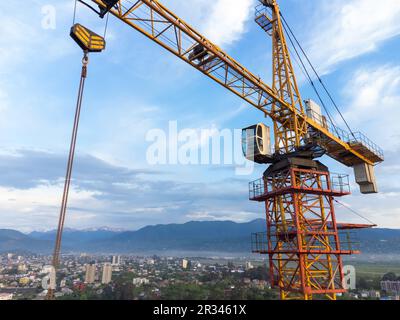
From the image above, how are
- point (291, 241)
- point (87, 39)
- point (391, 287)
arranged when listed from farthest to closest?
point (391, 287), point (291, 241), point (87, 39)

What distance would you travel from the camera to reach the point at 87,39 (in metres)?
11.0

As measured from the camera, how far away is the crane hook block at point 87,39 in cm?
1073

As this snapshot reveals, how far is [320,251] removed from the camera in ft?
63.3

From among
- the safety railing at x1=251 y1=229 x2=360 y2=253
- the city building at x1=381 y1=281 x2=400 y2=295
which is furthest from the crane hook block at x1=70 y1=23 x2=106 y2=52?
the city building at x1=381 y1=281 x2=400 y2=295

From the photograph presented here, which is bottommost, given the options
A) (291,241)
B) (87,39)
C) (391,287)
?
(391,287)

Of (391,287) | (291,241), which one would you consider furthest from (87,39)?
(391,287)

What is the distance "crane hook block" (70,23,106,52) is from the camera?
10729mm

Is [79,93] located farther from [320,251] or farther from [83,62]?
[320,251]

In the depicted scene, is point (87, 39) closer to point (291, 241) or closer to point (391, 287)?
point (291, 241)

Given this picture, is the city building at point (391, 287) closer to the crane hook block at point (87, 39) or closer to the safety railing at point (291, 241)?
the safety railing at point (291, 241)

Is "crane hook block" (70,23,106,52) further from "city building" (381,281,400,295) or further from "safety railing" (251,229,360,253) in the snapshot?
"city building" (381,281,400,295)
